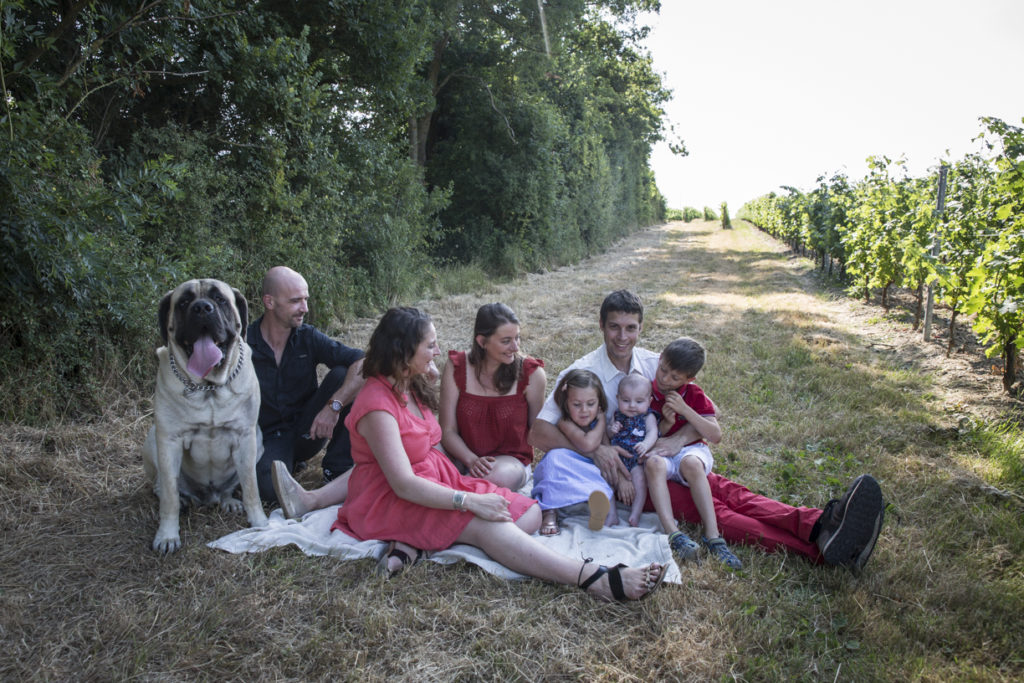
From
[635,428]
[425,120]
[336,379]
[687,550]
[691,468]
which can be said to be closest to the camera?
[687,550]

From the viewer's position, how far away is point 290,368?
3908 mm

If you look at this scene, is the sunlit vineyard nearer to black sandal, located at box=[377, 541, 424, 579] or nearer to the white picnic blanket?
the white picnic blanket

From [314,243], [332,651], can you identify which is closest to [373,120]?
[314,243]

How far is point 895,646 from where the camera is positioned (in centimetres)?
237

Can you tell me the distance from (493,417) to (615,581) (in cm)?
137

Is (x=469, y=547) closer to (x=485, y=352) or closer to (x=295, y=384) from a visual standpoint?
(x=485, y=352)

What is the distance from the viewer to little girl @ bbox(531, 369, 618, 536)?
3225mm

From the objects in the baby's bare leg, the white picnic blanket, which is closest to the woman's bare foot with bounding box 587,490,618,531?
the white picnic blanket

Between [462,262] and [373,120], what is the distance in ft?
17.1

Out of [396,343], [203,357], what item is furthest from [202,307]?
[396,343]

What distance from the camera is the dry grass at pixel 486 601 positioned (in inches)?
89.9

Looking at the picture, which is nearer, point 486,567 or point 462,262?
point 486,567

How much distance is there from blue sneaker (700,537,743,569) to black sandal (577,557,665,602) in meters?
0.41

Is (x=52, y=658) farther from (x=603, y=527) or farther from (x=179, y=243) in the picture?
(x=179, y=243)
